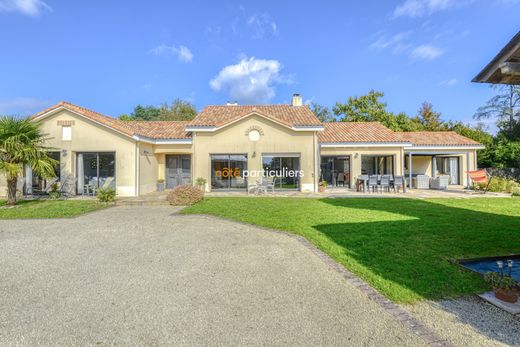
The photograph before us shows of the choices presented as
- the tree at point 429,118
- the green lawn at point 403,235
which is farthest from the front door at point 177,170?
the tree at point 429,118

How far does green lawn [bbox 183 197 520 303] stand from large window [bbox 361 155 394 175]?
908 cm

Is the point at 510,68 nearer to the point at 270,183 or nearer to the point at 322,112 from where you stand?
the point at 270,183

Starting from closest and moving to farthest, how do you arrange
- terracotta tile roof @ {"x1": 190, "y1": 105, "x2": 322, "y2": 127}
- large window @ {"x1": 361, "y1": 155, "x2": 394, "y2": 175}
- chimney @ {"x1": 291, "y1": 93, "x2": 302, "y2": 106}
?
terracotta tile roof @ {"x1": 190, "y1": 105, "x2": 322, "y2": 127}, large window @ {"x1": 361, "y1": 155, "x2": 394, "y2": 175}, chimney @ {"x1": 291, "y1": 93, "x2": 302, "y2": 106}

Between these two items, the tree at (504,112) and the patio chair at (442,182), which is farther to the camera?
the tree at (504,112)

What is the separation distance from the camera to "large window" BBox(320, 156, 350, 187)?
21.7 m

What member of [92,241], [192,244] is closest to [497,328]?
[192,244]

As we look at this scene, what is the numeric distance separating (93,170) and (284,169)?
41.0 feet

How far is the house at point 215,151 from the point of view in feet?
56.5

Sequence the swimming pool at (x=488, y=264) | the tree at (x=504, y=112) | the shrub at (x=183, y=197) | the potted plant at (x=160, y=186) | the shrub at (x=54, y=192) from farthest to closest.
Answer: the tree at (x=504, y=112) → the potted plant at (x=160, y=186) → the shrub at (x=54, y=192) → the shrub at (x=183, y=197) → the swimming pool at (x=488, y=264)

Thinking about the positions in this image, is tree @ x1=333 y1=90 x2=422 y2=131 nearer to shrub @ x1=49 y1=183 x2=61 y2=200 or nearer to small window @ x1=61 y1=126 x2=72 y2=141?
small window @ x1=61 y1=126 x2=72 y2=141

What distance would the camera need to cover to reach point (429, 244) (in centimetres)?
666

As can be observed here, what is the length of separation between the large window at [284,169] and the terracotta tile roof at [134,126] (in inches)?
260
